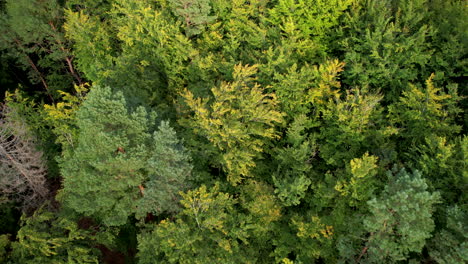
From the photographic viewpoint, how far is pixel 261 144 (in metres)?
17.4

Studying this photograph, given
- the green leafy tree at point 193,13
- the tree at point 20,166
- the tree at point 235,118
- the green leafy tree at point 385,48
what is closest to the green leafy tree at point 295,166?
the tree at point 235,118

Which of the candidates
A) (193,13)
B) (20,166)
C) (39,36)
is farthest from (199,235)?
(39,36)

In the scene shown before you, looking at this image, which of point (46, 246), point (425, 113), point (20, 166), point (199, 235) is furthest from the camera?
point (20, 166)

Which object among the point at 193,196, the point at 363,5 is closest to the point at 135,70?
the point at 193,196

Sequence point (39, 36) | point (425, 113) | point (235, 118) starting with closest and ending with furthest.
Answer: point (235, 118) < point (425, 113) < point (39, 36)

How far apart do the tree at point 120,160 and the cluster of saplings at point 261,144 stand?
9cm

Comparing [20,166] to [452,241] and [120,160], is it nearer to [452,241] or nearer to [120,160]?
[120,160]

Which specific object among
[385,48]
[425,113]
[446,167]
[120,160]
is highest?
[385,48]

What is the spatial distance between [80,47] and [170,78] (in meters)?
9.16

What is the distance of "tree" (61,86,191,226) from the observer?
47.6ft

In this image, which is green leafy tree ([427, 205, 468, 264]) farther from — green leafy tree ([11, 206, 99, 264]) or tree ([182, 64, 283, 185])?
green leafy tree ([11, 206, 99, 264])

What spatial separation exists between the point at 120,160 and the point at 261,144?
24.6ft

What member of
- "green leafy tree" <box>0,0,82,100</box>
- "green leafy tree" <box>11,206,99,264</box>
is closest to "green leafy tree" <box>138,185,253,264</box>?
"green leafy tree" <box>11,206,99,264</box>

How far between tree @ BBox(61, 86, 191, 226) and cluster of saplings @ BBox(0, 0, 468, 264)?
88mm
